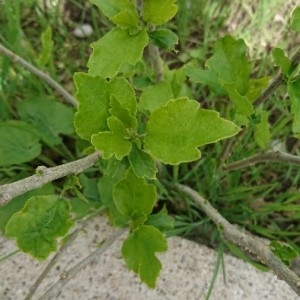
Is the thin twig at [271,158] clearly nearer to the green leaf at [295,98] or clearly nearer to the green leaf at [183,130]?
the green leaf at [295,98]

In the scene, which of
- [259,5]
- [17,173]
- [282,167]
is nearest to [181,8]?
[259,5]

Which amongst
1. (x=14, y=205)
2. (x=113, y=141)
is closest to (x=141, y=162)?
(x=113, y=141)

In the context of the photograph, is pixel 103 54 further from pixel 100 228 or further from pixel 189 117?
pixel 100 228

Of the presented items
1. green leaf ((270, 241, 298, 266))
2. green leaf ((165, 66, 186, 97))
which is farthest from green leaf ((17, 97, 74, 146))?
green leaf ((270, 241, 298, 266))

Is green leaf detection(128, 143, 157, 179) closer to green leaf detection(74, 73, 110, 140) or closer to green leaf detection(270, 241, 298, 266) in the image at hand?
green leaf detection(74, 73, 110, 140)

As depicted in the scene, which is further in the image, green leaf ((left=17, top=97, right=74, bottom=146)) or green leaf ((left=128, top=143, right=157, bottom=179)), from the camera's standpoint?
green leaf ((left=17, top=97, right=74, bottom=146))

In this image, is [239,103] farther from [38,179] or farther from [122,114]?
[38,179]

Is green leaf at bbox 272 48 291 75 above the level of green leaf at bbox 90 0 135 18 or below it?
above
